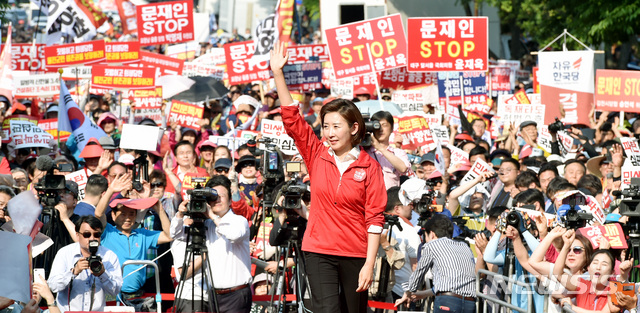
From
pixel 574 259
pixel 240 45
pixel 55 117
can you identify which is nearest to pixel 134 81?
pixel 55 117

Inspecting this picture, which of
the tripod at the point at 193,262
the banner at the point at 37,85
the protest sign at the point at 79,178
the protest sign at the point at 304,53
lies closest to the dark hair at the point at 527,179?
the tripod at the point at 193,262

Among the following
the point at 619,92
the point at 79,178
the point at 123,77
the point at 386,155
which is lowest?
the point at 79,178

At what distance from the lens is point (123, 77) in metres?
16.9

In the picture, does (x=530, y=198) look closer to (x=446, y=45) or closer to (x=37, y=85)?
(x=446, y=45)

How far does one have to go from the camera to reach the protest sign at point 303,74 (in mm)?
19422

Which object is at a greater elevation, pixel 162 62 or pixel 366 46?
pixel 366 46

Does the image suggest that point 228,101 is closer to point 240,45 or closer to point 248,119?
point 240,45

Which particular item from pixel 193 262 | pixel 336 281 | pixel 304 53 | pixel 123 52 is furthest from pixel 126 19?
pixel 336 281

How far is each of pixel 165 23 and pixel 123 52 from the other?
1.82 meters

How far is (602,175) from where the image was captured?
12969 mm

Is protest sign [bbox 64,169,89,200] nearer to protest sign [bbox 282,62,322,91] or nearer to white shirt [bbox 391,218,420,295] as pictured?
white shirt [bbox 391,218,420,295]

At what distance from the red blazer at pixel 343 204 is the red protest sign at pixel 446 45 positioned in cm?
1151

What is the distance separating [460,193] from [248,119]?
619 centimetres

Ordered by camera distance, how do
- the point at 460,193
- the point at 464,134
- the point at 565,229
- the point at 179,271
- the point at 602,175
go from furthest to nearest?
the point at 464,134, the point at 602,175, the point at 460,193, the point at 179,271, the point at 565,229
